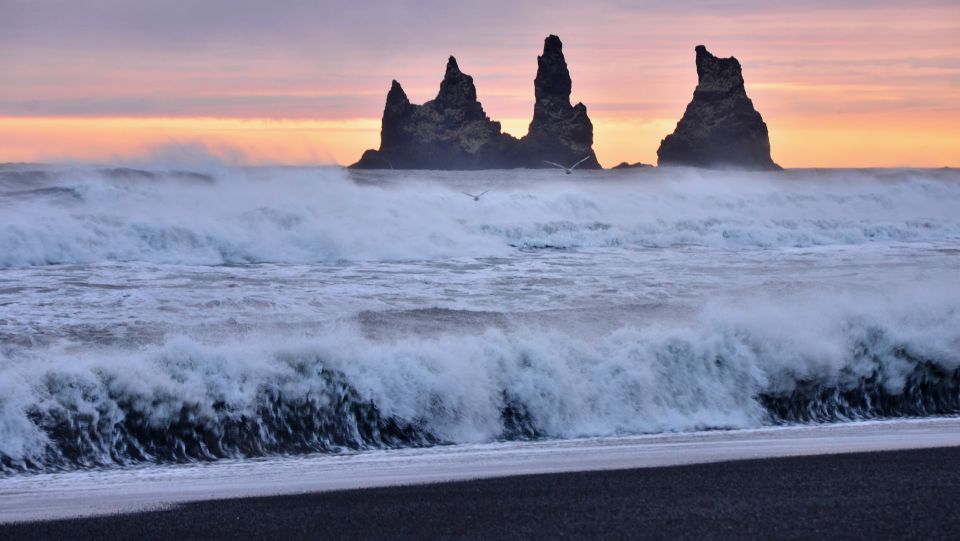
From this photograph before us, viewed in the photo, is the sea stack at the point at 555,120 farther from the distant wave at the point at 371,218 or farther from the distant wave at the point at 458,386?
the distant wave at the point at 458,386

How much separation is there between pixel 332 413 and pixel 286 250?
14.6 m

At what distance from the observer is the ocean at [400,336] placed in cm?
860

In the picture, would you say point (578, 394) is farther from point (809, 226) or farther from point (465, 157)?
point (465, 157)

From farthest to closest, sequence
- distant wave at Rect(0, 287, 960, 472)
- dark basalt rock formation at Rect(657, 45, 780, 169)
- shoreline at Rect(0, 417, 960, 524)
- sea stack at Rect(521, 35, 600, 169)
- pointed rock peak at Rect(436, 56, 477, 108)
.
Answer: pointed rock peak at Rect(436, 56, 477, 108)
sea stack at Rect(521, 35, 600, 169)
dark basalt rock formation at Rect(657, 45, 780, 169)
distant wave at Rect(0, 287, 960, 472)
shoreline at Rect(0, 417, 960, 524)

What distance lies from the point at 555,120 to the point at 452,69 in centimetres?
963

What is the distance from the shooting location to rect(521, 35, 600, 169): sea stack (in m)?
91.8

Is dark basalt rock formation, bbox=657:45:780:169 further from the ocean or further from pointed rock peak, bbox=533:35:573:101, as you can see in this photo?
the ocean

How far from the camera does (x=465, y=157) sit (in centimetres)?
9094

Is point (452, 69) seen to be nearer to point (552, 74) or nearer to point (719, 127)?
point (552, 74)

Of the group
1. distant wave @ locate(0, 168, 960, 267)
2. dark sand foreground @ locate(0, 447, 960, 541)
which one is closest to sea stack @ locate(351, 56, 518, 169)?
distant wave @ locate(0, 168, 960, 267)

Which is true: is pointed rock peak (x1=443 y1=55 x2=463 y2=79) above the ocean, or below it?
above

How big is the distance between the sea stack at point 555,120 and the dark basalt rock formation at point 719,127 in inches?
270

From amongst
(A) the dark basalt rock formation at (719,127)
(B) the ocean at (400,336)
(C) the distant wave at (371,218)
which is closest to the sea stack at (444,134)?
(A) the dark basalt rock formation at (719,127)

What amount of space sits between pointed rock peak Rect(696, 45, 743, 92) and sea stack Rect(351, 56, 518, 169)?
52.3 ft
